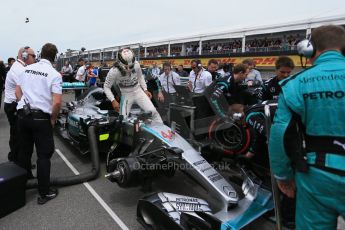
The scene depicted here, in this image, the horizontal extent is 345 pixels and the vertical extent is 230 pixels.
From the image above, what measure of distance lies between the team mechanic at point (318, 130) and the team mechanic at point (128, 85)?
10.2 ft

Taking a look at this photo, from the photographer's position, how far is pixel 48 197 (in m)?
3.34

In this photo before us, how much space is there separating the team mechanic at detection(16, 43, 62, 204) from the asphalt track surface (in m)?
0.21

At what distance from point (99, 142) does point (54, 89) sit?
1005 mm

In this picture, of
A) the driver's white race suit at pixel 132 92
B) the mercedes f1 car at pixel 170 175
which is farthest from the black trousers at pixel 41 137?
the driver's white race suit at pixel 132 92

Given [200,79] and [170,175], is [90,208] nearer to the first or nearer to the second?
[170,175]

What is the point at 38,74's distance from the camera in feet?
10.6

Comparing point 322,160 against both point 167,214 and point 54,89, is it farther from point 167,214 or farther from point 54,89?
point 54,89

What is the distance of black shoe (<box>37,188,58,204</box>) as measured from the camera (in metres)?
3.28

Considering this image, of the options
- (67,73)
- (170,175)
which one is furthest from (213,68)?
(67,73)

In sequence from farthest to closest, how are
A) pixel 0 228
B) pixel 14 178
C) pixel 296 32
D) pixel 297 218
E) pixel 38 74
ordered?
pixel 296 32
pixel 38 74
pixel 14 178
pixel 0 228
pixel 297 218

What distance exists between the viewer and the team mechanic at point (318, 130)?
1497 millimetres

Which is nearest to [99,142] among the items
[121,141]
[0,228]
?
[121,141]

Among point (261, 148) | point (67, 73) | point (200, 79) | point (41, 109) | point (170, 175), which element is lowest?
point (170, 175)

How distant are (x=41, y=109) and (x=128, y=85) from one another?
171 centimetres
